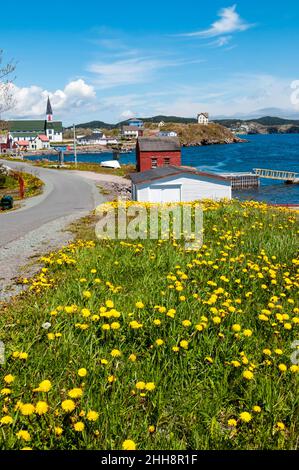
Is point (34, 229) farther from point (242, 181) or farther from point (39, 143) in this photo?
point (39, 143)

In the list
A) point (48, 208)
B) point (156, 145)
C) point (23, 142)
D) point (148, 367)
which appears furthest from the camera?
point (23, 142)

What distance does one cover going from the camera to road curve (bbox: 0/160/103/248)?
1698 cm

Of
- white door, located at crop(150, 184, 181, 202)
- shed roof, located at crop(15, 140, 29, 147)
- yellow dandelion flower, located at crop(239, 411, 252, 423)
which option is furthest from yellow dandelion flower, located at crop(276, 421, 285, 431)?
shed roof, located at crop(15, 140, 29, 147)

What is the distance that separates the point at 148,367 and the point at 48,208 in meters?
21.3

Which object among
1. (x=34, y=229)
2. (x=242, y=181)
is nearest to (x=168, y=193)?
(x=34, y=229)

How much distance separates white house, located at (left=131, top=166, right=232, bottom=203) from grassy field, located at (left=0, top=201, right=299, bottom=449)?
24388mm

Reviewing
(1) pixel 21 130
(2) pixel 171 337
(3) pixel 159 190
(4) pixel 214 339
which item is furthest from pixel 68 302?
(1) pixel 21 130

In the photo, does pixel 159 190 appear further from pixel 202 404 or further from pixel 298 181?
pixel 298 181

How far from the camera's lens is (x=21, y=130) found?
193375 millimetres

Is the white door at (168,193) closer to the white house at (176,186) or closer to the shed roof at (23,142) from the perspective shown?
the white house at (176,186)

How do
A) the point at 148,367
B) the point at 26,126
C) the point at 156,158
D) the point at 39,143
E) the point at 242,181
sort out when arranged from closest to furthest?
the point at 148,367 → the point at 156,158 → the point at 242,181 → the point at 39,143 → the point at 26,126

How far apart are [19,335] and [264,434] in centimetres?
354

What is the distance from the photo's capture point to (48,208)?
24.2 metres
